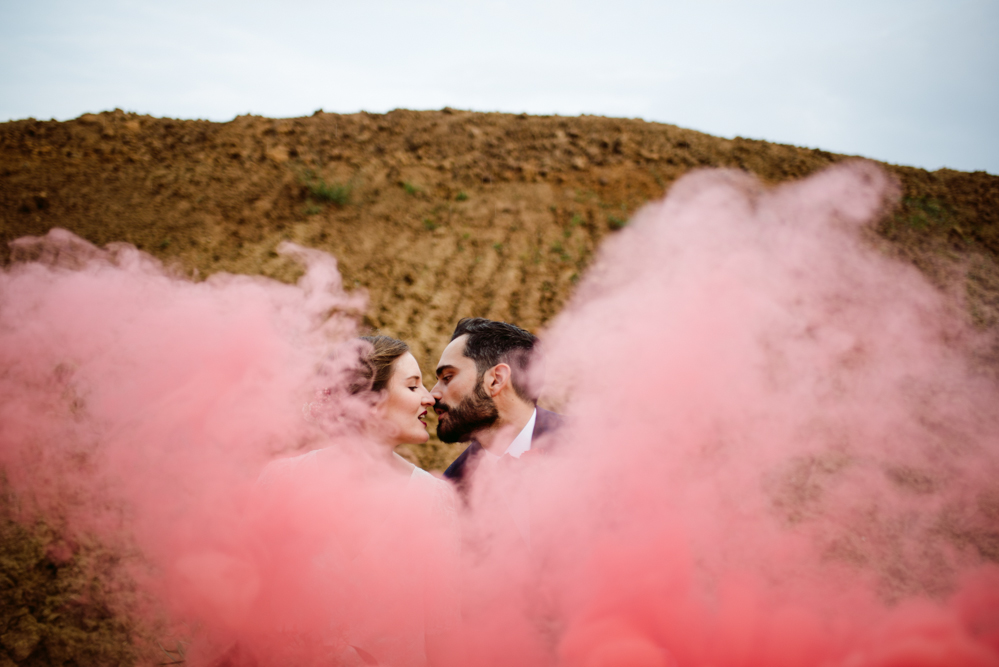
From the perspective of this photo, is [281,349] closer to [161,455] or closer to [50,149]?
[161,455]

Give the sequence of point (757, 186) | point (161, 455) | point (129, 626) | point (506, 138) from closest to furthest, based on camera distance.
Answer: point (161, 455) < point (129, 626) < point (757, 186) < point (506, 138)

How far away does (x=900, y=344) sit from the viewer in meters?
4.77

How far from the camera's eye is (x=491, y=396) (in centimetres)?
293

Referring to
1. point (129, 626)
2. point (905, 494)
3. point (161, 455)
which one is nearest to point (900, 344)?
point (905, 494)

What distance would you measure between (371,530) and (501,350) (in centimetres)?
124

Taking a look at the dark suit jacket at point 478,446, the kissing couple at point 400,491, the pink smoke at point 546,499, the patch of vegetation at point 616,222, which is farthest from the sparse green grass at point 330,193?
the dark suit jacket at point 478,446

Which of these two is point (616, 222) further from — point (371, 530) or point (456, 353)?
point (371, 530)

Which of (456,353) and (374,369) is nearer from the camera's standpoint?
(374,369)

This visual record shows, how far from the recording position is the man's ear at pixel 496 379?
293 cm

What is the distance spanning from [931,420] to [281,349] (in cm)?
494

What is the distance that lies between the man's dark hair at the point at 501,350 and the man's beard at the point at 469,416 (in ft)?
0.42

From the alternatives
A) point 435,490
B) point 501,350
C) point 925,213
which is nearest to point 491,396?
point 501,350

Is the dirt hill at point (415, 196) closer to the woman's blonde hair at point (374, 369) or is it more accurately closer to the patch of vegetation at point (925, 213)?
the patch of vegetation at point (925, 213)

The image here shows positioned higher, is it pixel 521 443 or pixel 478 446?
pixel 521 443
